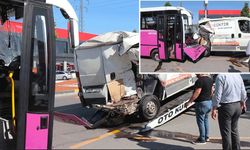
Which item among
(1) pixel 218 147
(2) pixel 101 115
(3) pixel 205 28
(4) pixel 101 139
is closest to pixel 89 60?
(2) pixel 101 115

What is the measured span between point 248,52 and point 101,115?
5648mm

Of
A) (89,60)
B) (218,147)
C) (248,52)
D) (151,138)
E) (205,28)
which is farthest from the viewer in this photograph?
(89,60)

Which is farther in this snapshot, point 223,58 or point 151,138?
point 151,138

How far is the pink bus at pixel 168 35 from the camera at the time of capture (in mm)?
5466

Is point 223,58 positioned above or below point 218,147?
above

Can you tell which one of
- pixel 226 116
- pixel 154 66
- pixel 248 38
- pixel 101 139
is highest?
pixel 248 38

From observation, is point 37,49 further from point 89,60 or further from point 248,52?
point 89,60

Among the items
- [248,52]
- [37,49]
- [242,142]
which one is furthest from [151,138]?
[37,49]

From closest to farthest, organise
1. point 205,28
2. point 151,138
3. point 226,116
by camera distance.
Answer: point 205,28 < point 226,116 < point 151,138

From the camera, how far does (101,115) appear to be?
10.2 meters

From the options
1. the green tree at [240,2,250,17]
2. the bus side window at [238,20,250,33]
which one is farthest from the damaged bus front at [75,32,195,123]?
the green tree at [240,2,250,17]

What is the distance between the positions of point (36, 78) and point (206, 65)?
8.01 feet

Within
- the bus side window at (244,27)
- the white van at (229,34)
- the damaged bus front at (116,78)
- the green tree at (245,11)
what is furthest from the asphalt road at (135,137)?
the green tree at (245,11)

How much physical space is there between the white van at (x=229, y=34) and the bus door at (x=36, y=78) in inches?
87.1
